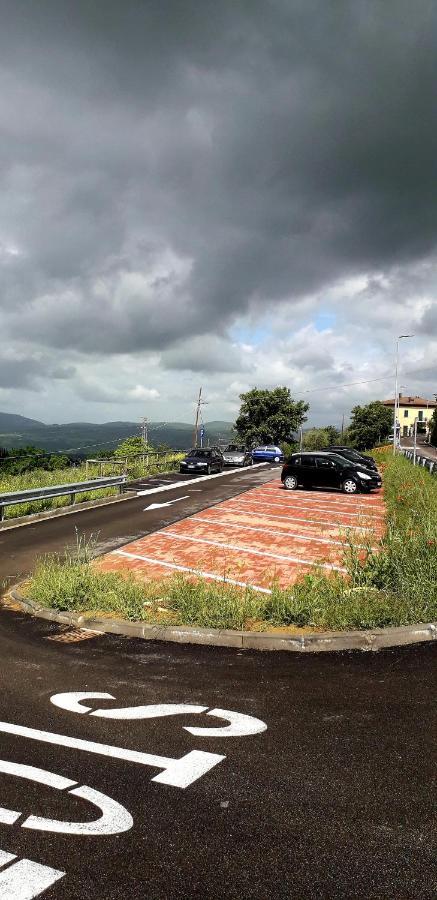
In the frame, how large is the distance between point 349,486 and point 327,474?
3.55 feet

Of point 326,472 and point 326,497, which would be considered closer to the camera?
point 326,497

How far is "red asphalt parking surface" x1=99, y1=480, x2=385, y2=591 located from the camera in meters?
9.29

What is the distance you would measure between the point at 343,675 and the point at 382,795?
1.84 m

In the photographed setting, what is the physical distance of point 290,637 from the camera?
5941 millimetres

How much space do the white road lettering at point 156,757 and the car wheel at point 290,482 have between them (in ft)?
64.1

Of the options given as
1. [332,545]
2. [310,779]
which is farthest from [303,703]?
[332,545]

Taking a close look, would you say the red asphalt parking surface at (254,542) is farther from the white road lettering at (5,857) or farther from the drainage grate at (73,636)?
the white road lettering at (5,857)

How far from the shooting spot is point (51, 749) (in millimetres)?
3873

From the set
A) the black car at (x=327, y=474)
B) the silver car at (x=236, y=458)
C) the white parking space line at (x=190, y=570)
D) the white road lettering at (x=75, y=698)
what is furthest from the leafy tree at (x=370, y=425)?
the white road lettering at (x=75, y=698)

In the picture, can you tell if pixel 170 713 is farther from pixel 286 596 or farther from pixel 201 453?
pixel 201 453

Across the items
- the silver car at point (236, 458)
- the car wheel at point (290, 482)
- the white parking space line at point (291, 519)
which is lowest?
the white parking space line at point (291, 519)

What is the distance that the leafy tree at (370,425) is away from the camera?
104062 mm

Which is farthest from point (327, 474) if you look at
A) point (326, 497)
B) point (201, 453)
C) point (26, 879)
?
point (26, 879)

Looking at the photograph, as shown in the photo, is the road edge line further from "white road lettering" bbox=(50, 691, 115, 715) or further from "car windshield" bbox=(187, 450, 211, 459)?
"white road lettering" bbox=(50, 691, 115, 715)
